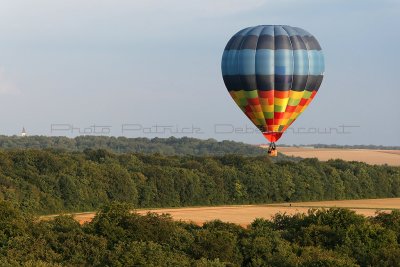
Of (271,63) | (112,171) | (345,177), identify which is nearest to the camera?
(271,63)

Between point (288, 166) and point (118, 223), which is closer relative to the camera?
point (118, 223)

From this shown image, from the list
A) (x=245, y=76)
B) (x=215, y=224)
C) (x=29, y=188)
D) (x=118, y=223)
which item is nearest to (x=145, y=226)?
(x=118, y=223)

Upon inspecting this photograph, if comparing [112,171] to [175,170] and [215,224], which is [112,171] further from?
[215,224]

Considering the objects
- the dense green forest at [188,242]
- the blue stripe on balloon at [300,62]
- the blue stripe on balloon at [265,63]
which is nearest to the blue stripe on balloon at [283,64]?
the blue stripe on balloon at [265,63]

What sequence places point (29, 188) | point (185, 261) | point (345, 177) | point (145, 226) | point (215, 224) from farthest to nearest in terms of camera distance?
1. point (345, 177)
2. point (29, 188)
3. point (215, 224)
4. point (145, 226)
5. point (185, 261)

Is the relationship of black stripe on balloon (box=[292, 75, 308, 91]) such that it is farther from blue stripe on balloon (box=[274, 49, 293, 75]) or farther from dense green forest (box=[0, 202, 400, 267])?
dense green forest (box=[0, 202, 400, 267])

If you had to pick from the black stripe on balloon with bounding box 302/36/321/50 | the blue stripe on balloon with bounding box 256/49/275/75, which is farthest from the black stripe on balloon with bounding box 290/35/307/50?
the blue stripe on balloon with bounding box 256/49/275/75

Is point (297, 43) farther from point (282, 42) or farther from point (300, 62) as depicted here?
point (300, 62)

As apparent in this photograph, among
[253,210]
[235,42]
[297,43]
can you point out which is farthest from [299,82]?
[253,210]
